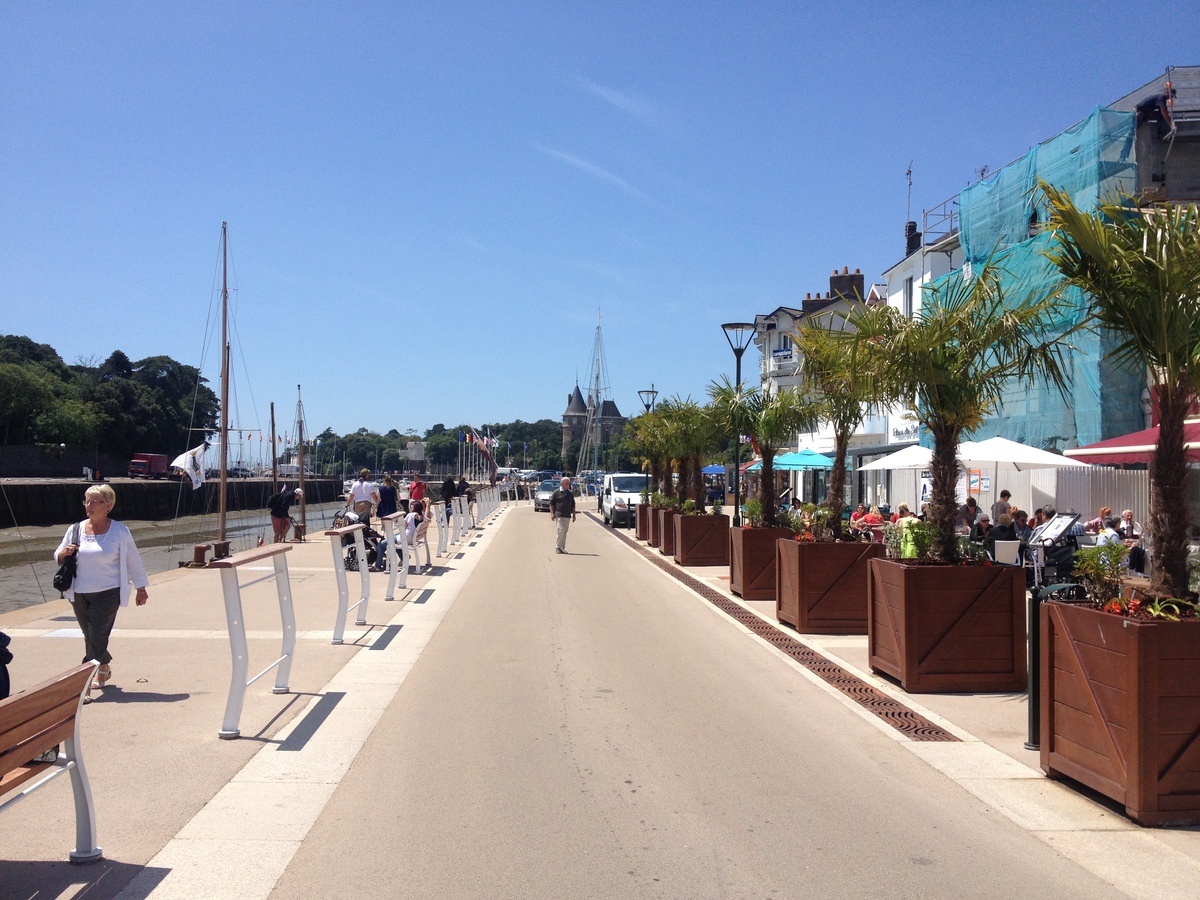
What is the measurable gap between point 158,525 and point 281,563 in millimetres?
52999

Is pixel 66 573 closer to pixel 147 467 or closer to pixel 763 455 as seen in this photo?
pixel 763 455

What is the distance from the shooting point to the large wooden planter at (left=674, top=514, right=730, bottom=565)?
67.9 ft

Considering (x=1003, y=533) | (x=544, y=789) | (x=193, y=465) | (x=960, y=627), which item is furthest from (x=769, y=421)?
(x=193, y=465)

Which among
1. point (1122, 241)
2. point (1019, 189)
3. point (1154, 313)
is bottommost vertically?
point (1154, 313)

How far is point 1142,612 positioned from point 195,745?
5.85m

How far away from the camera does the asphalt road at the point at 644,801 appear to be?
4379mm

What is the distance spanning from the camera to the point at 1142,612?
5.31m

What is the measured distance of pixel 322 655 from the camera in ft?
31.2

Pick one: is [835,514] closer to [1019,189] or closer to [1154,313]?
[1154,313]

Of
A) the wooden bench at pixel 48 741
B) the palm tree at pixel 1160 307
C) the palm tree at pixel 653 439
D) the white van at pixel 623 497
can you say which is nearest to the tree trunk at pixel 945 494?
the palm tree at pixel 1160 307

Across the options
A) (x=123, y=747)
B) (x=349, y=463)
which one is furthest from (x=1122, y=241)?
(x=349, y=463)

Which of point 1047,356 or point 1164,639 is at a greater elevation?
point 1047,356

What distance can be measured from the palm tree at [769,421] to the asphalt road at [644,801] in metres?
5.94

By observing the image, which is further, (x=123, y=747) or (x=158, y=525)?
(x=158, y=525)
